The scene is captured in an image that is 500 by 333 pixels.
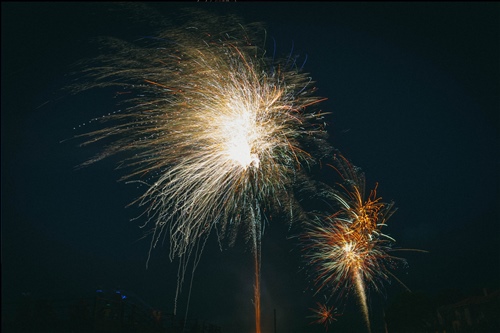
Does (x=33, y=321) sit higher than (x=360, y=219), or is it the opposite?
(x=360, y=219)

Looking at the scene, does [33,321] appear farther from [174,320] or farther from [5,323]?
[174,320]

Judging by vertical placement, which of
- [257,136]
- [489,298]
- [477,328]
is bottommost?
[477,328]

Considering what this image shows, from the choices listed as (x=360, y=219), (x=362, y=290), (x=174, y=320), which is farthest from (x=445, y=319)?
(x=174, y=320)

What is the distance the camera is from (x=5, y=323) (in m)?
8.03

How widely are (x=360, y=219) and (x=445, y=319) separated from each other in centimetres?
1638

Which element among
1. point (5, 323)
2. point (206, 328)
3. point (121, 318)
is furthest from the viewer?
point (206, 328)

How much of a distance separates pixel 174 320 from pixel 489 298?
18.3 m

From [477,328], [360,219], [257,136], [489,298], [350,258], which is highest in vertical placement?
[257,136]

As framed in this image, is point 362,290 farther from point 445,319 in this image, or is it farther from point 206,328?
point 445,319

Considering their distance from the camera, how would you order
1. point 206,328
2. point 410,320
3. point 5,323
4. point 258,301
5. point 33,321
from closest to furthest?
point 5,323
point 33,321
point 258,301
point 206,328
point 410,320

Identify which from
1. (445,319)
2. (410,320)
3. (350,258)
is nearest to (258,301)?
(350,258)

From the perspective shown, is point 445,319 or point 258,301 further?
point 445,319

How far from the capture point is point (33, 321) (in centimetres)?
877

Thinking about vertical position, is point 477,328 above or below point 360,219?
below
